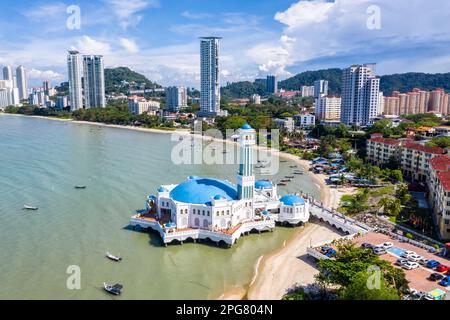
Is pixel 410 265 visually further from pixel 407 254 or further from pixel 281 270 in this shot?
pixel 281 270

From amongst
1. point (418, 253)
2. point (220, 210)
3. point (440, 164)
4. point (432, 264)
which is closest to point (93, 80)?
point (220, 210)

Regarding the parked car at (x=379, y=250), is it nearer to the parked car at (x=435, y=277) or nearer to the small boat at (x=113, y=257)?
the parked car at (x=435, y=277)

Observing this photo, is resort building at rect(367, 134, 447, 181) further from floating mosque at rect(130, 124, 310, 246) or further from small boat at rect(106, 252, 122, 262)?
small boat at rect(106, 252, 122, 262)

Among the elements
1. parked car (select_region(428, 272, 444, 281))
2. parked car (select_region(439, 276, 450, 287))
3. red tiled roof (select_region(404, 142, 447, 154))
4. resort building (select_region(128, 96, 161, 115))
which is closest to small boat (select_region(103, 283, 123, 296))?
parked car (select_region(428, 272, 444, 281))
